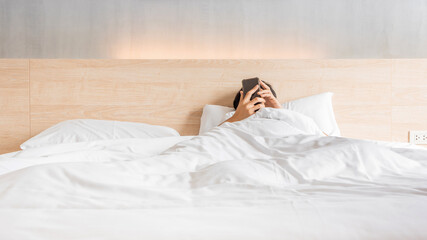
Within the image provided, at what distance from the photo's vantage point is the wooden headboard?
200 cm

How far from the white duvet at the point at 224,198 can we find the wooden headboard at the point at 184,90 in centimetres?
121

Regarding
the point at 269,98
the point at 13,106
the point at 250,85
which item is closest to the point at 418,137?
the point at 269,98

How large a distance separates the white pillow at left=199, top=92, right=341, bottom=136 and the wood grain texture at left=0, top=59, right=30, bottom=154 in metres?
1.21

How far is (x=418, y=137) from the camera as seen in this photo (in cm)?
200

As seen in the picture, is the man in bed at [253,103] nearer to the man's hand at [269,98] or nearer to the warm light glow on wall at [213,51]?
the man's hand at [269,98]

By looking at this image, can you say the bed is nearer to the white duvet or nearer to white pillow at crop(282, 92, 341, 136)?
the white duvet

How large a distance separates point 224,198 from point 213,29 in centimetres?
183

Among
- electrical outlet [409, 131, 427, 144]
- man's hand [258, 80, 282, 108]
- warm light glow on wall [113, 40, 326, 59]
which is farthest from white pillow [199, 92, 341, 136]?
electrical outlet [409, 131, 427, 144]

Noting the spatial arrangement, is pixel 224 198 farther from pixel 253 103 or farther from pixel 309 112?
pixel 309 112

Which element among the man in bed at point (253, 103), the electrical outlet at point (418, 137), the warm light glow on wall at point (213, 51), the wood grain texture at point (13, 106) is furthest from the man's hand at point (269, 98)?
the wood grain texture at point (13, 106)

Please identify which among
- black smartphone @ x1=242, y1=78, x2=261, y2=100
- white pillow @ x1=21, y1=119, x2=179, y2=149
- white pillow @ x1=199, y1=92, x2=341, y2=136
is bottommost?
white pillow @ x1=21, y1=119, x2=179, y2=149

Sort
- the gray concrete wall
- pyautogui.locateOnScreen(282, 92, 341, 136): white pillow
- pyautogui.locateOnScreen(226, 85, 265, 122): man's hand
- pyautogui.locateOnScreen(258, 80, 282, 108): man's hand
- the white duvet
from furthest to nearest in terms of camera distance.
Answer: the gray concrete wall < pyautogui.locateOnScreen(282, 92, 341, 136): white pillow < pyautogui.locateOnScreen(258, 80, 282, 108): man's hand < pyautogui.locateOnScreen(226, 85, 265, 122): man's hand < the white duvet

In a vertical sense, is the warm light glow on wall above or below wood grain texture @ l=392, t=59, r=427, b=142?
above

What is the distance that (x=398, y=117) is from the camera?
2.01 meters
